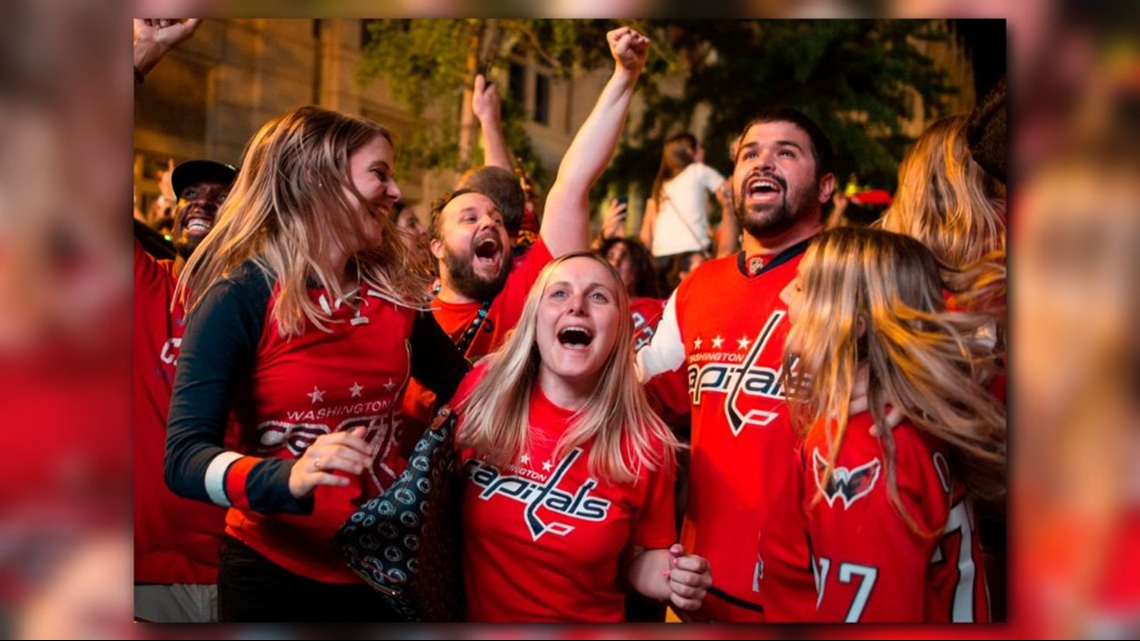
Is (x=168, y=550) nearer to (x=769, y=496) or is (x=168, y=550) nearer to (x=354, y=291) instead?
(x=354, y=291)

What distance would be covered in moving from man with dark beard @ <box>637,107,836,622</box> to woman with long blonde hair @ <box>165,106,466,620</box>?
60cm

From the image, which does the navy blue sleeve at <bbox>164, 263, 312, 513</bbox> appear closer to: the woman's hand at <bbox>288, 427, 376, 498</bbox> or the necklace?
the woman's hand at <bbox>288, 427, 376, 498</bbox>

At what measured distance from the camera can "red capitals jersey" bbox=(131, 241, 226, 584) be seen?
3000 millimetres

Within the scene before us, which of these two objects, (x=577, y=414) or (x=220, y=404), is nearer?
(x=220, y=404)

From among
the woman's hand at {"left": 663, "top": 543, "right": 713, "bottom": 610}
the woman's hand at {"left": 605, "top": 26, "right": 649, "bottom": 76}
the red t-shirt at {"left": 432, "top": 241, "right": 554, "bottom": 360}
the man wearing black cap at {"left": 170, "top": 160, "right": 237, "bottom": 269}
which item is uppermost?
the woman's hand at {"left": 605, "top": 26, "right": 649, "bottom": 76}

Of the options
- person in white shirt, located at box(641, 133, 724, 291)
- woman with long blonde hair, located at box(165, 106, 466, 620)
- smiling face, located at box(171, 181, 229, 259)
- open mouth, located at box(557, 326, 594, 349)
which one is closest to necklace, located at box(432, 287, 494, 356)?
woman with long blonde hair, located at box(165, 106, 466, 620)

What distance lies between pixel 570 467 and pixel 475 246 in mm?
625

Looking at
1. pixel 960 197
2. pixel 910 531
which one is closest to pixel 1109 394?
pixel 960 197

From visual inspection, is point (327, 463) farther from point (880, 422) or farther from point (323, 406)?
point (880, 422)

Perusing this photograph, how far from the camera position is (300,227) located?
8.75 feet

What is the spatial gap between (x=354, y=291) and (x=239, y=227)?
0.29 m

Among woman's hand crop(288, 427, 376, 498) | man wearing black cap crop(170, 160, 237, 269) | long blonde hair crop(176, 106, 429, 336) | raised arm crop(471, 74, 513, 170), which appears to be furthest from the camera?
raised arm crop(471, 74, 513, 170)

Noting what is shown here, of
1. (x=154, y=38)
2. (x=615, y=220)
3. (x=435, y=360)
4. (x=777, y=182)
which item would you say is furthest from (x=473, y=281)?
(x=154, y=38)

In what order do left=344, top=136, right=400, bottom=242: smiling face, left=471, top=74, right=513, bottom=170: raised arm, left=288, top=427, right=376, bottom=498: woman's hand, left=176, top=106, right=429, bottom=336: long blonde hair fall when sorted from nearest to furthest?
left=288, top=427, right=376, bottom=498: woman's hand, left=176, top=106, right=429, bottom=336: long blonde hair, left=344, top=136, right=400, bottom=242: smiling face, left=471, top=74, right=513, bottom=170: raised arm
